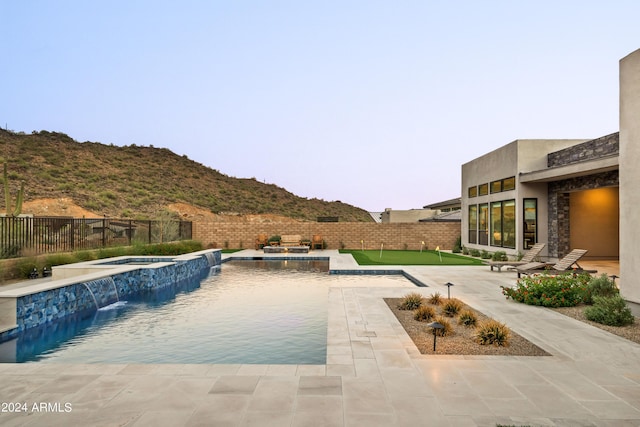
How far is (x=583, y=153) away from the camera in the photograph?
12359mm

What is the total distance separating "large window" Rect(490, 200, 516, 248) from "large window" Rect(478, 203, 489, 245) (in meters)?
0.52

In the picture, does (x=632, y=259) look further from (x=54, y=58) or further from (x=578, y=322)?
(x=54, y=58)

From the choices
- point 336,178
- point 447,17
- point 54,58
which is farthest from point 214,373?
point 336,178

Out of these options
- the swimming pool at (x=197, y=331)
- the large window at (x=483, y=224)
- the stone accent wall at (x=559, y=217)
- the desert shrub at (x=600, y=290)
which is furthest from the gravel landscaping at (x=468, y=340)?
the large window at (x=483, y=224)

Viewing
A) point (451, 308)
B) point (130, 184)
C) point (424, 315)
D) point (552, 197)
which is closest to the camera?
point (424, 315)

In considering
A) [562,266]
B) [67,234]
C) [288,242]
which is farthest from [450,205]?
[67,234]

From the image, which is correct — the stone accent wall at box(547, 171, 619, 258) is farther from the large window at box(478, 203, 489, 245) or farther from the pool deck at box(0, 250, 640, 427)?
the pool deck at box(0, 250, 640, 427)

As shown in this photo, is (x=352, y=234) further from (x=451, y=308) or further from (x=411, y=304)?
(x=451, y=308)

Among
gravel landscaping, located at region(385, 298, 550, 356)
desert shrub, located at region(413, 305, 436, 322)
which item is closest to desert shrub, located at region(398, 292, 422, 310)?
desert shrub, located at region(413, 305, 436, 322)

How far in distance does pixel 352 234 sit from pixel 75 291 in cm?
1698

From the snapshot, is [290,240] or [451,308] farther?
[290,240]

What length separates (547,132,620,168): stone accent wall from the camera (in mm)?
11109

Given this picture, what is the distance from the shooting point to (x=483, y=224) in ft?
58.5

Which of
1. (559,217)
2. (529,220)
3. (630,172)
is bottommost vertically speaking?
(529,220)
